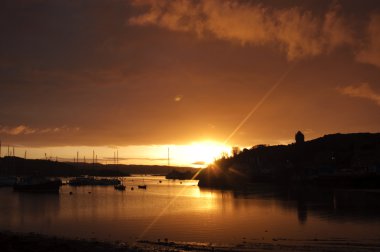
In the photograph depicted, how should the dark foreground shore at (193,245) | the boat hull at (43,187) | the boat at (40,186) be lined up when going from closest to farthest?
the dark foreground shore at (193,245) → the boat hull at (43,187) → the boat at (40,186)

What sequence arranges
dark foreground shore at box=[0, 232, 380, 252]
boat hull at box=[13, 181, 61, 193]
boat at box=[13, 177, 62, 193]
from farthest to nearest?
boat at box=[13, 177, 62, 193] < boat hull at box=[13, 181, 61, 193] < dark foreground shore at box=[0, 232, 380, 252]

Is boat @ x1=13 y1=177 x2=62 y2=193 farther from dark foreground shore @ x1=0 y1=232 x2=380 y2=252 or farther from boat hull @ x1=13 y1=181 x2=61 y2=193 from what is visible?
dark foreground shore @ x1=0 y1=232 x2=380 y2=252

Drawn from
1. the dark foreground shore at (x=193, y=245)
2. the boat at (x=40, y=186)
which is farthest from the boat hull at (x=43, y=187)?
the dark foreground shore at (x=193, y=245)

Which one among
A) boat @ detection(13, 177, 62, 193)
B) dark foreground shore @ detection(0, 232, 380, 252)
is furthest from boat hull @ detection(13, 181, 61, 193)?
dark foreground shore @ detection(0, 232, 380, 252)

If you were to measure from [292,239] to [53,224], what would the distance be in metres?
28.7

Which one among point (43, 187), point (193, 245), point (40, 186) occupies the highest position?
point (40, 186)

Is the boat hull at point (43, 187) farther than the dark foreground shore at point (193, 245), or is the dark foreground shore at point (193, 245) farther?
the boat hull at point (43, 187)

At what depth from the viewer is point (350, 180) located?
129 meters

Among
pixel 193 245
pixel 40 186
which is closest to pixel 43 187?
pixel 40 186

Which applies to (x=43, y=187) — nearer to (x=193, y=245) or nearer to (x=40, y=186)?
(x=40, y=186)

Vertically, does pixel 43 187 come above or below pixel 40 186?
below

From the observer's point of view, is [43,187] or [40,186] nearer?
[43,187]

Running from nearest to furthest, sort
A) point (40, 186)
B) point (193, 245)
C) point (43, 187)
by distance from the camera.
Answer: point (193, 245) → point (43, 187) → point (40, 186)

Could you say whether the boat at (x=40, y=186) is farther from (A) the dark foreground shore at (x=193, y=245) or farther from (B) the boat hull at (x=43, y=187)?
(A) the dark foreground shore at (x=193, y=245)
